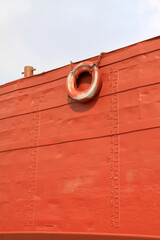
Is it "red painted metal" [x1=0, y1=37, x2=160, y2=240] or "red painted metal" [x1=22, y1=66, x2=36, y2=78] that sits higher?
"red painted metal" [x1=22, y1=66, x2=36, y2=78]

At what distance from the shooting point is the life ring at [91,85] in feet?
21.9

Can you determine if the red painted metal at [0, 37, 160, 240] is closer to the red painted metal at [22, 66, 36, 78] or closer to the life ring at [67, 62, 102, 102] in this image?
the life ring at [67, 62, 102, 102]

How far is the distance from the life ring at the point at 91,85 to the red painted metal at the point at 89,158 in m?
0.14

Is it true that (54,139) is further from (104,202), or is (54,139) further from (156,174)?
(156,174)

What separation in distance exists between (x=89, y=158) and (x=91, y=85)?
1334mm

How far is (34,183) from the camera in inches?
281

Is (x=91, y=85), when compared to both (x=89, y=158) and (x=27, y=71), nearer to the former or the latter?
(x=89, y=158)

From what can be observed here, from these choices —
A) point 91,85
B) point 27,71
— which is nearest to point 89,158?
point 91,85

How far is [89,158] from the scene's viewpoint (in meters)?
6.45

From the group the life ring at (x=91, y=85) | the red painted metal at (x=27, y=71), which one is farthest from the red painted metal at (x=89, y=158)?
the red painted metal at (x=27, y=71)

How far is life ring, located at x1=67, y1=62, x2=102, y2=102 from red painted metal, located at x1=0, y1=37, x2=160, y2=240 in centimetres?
14

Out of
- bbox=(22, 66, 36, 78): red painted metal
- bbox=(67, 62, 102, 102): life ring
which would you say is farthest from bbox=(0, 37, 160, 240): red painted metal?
bbox=(22, 66, 36, 78): red painted metal

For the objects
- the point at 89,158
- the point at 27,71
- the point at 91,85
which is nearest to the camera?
the point at 89,158

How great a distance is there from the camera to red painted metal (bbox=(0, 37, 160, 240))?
5770mm
